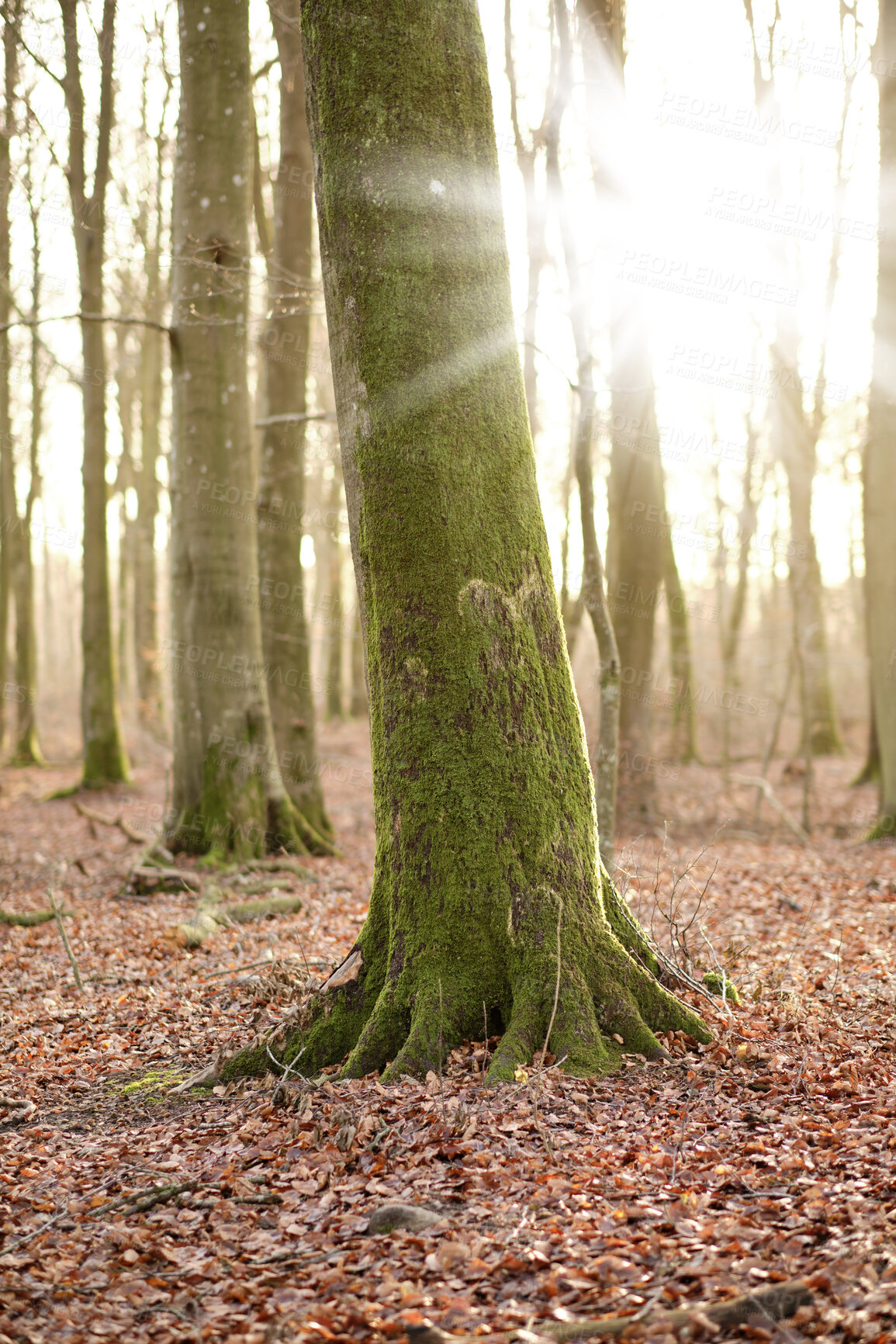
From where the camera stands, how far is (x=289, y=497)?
10320mm

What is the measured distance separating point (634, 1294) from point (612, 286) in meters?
13.3

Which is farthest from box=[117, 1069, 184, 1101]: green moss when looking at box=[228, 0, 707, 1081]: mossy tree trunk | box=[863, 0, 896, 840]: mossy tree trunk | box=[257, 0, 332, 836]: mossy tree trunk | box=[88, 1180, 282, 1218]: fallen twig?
box=[863, 0, 896, 840]: mossy tree trunk

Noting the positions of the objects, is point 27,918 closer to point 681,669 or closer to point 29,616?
point 29,616

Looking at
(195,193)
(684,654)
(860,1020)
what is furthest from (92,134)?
(860,1020)

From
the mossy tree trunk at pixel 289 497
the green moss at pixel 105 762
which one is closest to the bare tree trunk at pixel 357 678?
the green moss at pixel 105 762

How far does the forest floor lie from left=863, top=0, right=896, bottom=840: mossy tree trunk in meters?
5.26

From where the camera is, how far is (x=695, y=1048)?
389 centimetres

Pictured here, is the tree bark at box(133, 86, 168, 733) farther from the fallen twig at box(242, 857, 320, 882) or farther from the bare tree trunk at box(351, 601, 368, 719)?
the fallen twig at box(242, 857, 320, 882)

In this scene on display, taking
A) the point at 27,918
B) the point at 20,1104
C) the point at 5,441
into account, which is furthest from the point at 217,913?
the point at 5,441

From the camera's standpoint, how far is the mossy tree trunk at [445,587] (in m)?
3.72

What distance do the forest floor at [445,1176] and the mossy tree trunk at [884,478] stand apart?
5262 millimetres

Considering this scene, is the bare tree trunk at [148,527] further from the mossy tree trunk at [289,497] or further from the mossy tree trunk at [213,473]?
the mossy tree trunk at [213,473]

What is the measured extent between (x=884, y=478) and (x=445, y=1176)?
9198 millimetres

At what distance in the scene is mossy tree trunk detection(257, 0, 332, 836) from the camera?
10.3 m
